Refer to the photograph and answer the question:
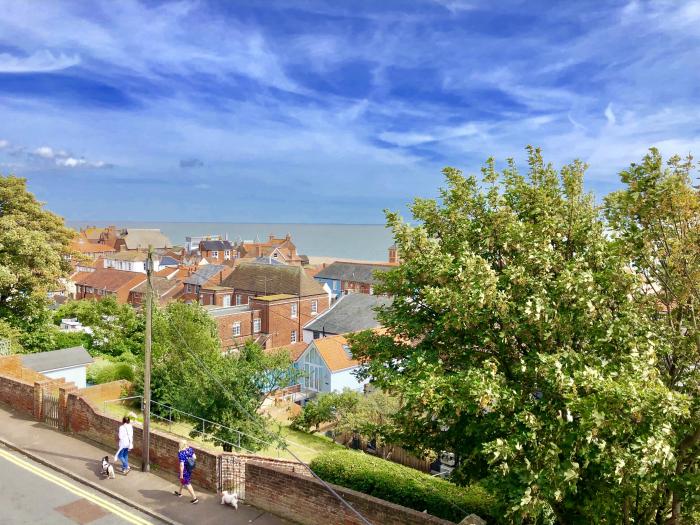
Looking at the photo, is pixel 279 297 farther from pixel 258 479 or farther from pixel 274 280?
pixel 258 479

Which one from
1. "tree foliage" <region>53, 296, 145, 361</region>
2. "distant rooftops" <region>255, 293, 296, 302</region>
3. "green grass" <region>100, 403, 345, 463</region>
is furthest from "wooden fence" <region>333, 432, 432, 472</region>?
"distant rooftops" <region>255, 293, 296, 302</region>

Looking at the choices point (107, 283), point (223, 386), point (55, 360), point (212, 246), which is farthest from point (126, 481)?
point (212, 246)

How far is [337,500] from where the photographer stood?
12625 millimetres

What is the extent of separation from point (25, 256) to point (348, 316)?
3189 centimetres

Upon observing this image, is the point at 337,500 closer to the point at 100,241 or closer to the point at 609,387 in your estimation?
the point at 609,387

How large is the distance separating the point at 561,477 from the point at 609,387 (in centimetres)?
194

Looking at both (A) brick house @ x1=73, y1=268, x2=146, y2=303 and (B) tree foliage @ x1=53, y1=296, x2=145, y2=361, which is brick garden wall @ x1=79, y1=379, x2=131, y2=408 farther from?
(A) brick house @ x1=73, y1=268, x2=146, y2=303

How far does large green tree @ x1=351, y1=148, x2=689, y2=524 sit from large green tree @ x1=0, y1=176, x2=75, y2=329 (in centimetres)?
2675

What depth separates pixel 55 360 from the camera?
2978cm

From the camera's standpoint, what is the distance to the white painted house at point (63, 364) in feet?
93.9

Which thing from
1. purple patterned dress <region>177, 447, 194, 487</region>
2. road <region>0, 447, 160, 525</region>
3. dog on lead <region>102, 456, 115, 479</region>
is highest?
purple patterned dress <region>177, 447, 194, 487</region>

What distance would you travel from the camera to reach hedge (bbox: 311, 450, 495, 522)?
15.7m

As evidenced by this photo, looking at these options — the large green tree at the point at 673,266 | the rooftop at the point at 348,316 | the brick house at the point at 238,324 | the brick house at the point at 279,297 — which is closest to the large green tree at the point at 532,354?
the large green tree at the point at 673,266

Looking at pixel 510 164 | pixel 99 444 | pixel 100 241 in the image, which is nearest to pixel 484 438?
pixel 510 164
